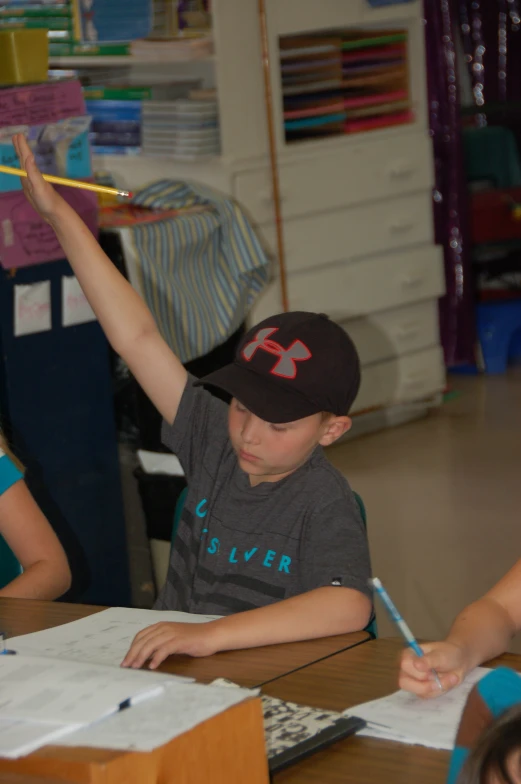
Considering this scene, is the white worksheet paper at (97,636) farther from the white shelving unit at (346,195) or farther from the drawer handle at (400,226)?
the drawer handle at (400,226)

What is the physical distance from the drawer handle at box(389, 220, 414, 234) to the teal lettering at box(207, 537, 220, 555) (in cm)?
296

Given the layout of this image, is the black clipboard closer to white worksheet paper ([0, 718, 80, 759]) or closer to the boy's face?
white worksheet paper ([0, 718, 80, 759])

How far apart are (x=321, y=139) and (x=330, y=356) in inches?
109

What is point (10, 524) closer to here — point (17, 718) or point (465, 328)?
point (17, 718)

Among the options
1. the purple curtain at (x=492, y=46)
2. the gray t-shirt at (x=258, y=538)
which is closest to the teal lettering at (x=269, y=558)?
the gray t-shirt at (x=258, y=538)

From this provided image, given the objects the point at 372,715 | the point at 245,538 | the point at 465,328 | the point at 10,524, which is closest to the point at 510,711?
the point at 372,715

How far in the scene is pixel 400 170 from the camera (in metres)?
4.51

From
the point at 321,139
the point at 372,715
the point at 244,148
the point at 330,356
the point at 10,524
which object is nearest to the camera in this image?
the point at 372,715

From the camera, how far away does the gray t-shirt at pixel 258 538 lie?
1.62 metres

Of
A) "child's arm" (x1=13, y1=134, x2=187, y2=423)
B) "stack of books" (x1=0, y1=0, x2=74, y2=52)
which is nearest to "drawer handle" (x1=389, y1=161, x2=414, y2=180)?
"stack of books" (x1=0, y1=0, x2=74, y2=52)

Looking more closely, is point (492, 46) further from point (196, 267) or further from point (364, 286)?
point (196, 267)

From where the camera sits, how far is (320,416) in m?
1.71

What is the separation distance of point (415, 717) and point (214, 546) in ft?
1.78

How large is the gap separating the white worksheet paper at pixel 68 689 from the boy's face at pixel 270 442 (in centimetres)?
54
